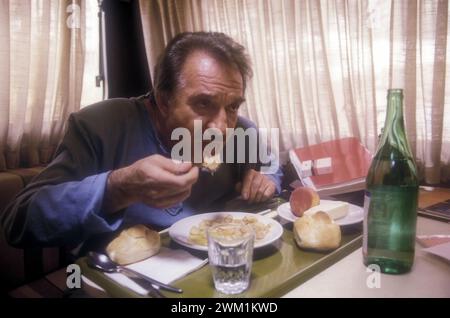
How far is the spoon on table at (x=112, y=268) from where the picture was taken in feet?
1.82

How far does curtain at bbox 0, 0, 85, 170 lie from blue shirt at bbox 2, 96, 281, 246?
705mm

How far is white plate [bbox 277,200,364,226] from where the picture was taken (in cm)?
80

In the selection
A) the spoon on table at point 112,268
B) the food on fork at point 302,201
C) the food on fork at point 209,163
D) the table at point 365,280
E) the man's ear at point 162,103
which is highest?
the man's ear at point 162,103

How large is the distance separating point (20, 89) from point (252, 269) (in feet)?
4.80

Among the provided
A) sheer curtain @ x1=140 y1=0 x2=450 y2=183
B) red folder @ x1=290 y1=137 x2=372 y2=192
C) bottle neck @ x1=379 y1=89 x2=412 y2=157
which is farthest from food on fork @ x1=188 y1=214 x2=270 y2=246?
sheer curtain @ x1=140 y1=0 x2=450 y2=183

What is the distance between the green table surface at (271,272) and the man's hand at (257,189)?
37 cm

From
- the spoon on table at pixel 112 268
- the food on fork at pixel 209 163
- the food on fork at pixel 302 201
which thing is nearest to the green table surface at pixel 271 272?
the spoon on table at pixel 112 268

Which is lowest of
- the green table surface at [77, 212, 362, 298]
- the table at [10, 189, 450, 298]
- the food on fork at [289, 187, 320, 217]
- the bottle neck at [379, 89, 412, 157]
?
the table at [10, 189, 450, 298]

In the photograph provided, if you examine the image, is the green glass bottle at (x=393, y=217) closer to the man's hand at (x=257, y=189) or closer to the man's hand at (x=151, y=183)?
the man's hand at (x=151, y=183)

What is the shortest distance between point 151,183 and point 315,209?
1.32 feet

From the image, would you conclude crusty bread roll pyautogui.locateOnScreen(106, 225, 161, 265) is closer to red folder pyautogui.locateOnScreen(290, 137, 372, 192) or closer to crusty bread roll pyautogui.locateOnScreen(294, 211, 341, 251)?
crusty bread roll pyautogui.locateOnScreen(294, 211, 341, 251)

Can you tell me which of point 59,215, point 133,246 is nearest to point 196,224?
point 133,246

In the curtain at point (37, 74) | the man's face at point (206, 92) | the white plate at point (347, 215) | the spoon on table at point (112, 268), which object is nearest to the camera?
the spoon on table at point (112, 268)

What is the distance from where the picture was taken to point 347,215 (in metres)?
0.85
